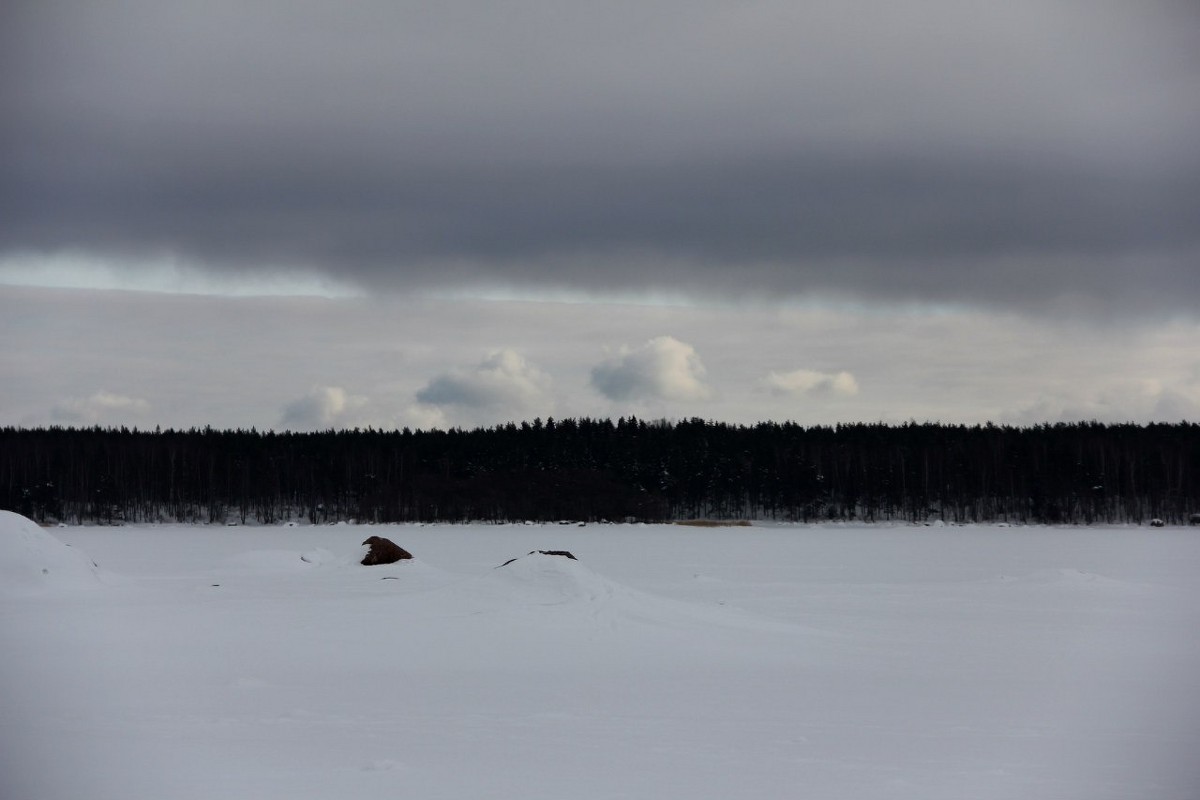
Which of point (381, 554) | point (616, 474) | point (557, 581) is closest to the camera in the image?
point (557, 581)

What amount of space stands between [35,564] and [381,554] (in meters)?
9.90

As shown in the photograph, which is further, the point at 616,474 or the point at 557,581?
the point at 616,474

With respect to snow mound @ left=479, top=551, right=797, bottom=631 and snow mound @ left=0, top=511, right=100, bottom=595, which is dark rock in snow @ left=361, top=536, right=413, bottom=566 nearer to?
snow mound @ left=0, top=511, right=100, bottom=595

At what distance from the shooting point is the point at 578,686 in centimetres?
1397

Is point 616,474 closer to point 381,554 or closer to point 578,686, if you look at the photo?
point 381,554

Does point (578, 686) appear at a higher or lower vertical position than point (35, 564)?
lower

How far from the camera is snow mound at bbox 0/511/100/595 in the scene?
22.0m

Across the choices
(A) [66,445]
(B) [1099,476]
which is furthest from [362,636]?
(A) [66,445]

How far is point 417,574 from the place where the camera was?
90.9 ft

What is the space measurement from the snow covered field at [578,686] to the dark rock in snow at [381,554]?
153cm

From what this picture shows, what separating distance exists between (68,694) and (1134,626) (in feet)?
59.5

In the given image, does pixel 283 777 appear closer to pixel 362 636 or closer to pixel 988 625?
pixel 362 636

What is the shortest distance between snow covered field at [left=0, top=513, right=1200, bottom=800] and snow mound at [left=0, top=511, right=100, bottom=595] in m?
0.06

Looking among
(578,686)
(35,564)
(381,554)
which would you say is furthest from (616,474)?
(578,686)
